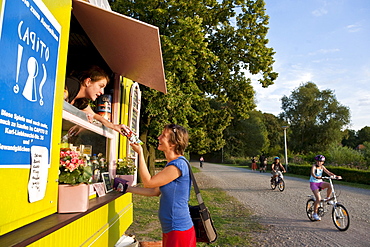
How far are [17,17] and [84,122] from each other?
1.81 metres

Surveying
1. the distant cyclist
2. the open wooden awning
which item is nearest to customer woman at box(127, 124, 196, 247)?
the open wooden awning

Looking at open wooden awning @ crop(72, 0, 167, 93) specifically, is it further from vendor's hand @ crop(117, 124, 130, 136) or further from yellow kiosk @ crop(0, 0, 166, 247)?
vendor's hand @ crop(117, 124, 130, 136)

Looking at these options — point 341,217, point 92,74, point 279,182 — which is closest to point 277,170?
point 279,182

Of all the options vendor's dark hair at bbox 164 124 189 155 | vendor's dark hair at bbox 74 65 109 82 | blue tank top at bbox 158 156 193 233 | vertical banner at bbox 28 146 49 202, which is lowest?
blue tank top at bbox 158 156 193 233

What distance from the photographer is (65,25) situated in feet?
8.05

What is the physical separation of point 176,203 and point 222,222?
6.03m

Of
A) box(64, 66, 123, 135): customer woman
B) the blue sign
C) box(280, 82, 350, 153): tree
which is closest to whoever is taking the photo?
the blue sign

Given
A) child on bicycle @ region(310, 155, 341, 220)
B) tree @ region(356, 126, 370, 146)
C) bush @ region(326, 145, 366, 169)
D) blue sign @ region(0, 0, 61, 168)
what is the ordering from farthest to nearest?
tree @ region(356, 126, 370, 146), bush @ region(326, 145, 366, 169), child on bicycle @ region(310, 155, 341, 220), blue sign @ region(0, 0, 61, 168)

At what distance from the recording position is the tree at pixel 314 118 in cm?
5066

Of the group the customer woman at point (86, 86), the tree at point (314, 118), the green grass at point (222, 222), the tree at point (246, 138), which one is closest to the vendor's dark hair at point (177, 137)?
the customer woman at point (86, 86)

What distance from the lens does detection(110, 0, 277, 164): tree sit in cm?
1395

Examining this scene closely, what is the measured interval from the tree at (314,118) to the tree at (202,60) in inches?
1404

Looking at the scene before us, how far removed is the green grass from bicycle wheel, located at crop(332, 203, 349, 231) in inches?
69.7

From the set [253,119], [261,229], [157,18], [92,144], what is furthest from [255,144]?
[92,144]
